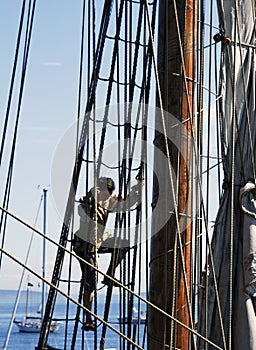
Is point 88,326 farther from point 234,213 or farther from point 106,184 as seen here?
point 234,213

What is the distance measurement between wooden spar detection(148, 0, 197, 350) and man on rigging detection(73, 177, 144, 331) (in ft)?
4.45

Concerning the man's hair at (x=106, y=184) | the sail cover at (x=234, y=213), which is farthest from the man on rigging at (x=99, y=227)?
the sail cover at (x=234, y=213)

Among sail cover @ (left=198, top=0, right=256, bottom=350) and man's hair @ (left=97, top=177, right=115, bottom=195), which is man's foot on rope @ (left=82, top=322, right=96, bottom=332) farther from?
sail cover @ (left=198, top=0, right=256, bottom=350)

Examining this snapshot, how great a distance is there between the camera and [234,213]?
18.8 ft

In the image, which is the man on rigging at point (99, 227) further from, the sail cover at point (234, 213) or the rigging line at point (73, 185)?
the sail cover at point (234, 213)

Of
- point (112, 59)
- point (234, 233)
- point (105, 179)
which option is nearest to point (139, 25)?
point (112, 59)

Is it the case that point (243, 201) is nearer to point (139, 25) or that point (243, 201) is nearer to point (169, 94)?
point (169, 94)

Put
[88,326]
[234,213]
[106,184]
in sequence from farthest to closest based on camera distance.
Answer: [88,326], [106,184], [234,213]

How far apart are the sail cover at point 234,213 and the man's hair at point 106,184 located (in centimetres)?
132

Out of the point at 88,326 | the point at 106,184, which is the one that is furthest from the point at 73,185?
the point at 88,326

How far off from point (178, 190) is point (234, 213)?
360 mm

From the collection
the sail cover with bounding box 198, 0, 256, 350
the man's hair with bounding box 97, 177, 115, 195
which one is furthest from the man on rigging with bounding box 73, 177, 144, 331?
the sail cover with bounding box 198, 0, 256, 350

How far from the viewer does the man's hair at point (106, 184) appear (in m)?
7.07

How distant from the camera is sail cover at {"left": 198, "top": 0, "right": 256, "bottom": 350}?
5.50 metres
